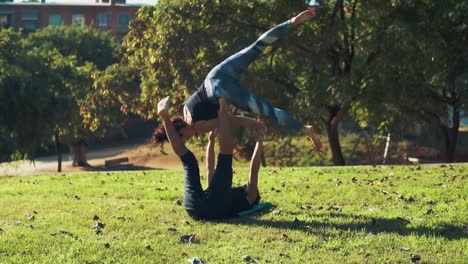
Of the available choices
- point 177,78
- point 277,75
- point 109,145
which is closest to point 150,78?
point 177,78

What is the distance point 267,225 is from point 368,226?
994mm

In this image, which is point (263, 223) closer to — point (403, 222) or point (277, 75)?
point (403, 222)

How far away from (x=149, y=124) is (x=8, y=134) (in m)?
34.6

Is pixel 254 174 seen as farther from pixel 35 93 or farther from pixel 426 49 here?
pixel 35 93

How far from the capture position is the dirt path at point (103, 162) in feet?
106

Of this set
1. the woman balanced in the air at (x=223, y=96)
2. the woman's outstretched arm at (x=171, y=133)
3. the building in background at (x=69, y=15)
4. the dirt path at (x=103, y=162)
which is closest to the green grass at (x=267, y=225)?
the woman's outstretched arm at (x=171, y=133)

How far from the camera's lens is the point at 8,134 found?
774 inches

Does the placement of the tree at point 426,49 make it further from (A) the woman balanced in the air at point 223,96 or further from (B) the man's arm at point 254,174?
(B) the man's arm at point 254,174

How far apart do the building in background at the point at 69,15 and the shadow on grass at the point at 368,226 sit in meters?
64.5

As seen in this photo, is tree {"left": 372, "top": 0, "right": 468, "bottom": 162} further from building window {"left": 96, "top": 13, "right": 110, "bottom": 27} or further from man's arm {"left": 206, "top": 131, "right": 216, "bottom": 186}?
building window {"left": 96, "top": 13, "right": 110, "bottom": 27}

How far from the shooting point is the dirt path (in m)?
32.2

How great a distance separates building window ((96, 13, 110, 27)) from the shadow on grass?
2625 inches

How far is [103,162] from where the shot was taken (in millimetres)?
37281

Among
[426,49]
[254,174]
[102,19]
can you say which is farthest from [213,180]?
[102,19]
